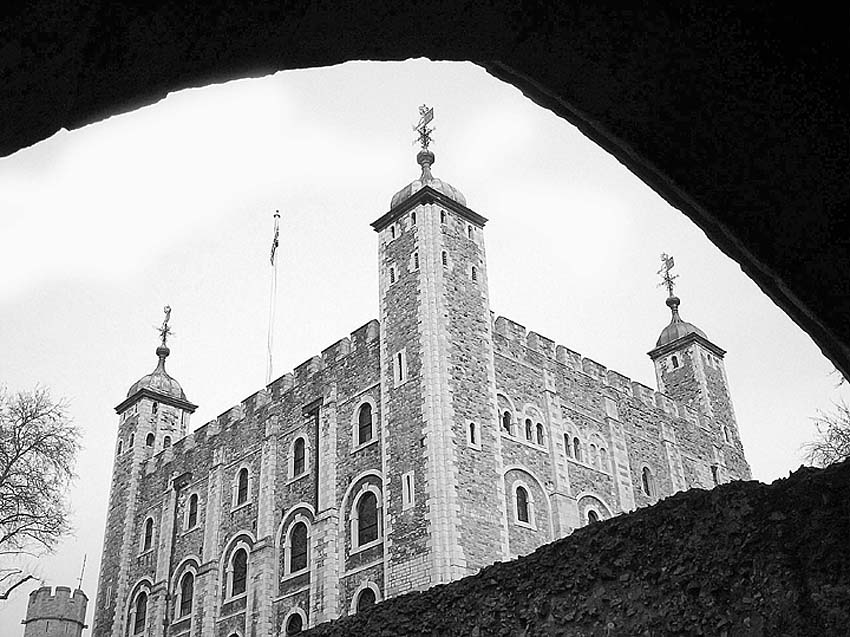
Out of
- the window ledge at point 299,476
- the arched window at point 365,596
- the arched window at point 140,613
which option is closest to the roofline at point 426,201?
the window ledge at point 299,476

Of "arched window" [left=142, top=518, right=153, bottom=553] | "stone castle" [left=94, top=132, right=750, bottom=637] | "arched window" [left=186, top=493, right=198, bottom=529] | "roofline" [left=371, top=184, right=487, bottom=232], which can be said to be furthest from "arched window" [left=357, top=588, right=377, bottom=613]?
"arched window" [left=142, top=518, right=153, bottom=553]

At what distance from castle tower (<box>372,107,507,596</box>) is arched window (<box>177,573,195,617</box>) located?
32.5ft

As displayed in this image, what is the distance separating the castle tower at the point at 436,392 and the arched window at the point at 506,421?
3.44 feet

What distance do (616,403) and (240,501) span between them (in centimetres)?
1228

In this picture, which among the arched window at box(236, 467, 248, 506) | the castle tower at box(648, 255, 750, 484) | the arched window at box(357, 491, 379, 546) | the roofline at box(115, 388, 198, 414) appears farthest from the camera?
the roofline at box(115, 388, 198, 414)

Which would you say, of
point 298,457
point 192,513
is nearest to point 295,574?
point 298,457

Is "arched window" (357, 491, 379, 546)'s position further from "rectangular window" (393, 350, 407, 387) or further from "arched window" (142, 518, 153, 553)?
"arched window" (142, 518, 153, 553)

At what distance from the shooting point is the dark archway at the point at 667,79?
207cm

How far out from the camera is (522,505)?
77.9 feet

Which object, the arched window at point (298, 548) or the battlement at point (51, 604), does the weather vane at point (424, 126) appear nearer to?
the arched window at point (298, 548)

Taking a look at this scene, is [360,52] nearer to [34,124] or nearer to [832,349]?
[34,124]

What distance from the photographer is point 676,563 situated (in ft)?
24.3

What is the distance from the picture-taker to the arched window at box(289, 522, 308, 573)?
25244 mm

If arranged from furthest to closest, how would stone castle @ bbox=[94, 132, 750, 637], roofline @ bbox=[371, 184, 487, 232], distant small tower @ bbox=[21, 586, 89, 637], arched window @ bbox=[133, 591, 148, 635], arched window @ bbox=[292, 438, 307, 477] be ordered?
distant small tower @ bbox=[21, 586, 89, 637], arched window @ bbox=[133, 591, 148, 635], arched window @ bbox=[292, 438, 307, 477], roofline @ bbox=[371, 184, 487, 232], stone castle @ bbox=[94, 132, 750, 637]
